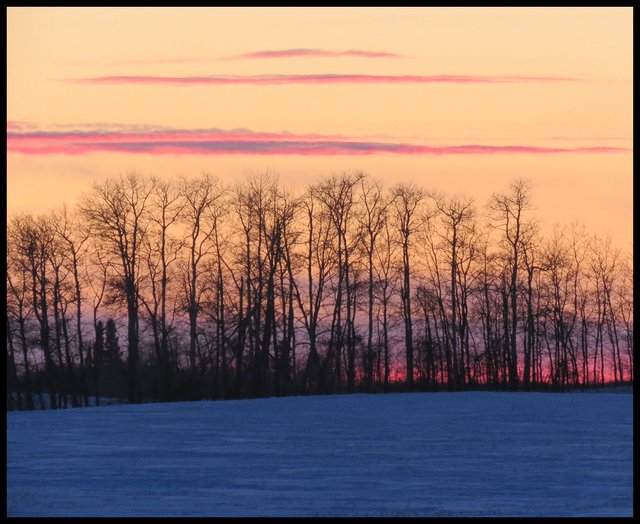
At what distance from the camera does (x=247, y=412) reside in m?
25.3

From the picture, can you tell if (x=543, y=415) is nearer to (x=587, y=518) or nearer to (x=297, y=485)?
(x=297, y=485)

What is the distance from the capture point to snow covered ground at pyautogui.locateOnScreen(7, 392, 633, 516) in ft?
36.8

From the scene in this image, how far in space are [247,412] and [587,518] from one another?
616 inches

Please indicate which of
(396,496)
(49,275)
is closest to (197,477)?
(396,496)

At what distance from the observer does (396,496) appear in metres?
11.8

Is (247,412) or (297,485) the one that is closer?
(297,485)

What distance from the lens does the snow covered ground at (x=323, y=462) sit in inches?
441

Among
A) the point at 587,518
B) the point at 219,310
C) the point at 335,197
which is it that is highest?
the point at 335,197

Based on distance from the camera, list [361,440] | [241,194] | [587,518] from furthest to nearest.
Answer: [241,194] < [361,440] < [587,518]

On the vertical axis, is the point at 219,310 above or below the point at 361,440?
A: above

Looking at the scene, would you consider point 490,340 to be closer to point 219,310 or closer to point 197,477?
point 219,310

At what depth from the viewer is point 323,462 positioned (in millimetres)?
14977

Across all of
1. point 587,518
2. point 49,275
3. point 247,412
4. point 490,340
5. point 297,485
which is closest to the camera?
point 587,518
